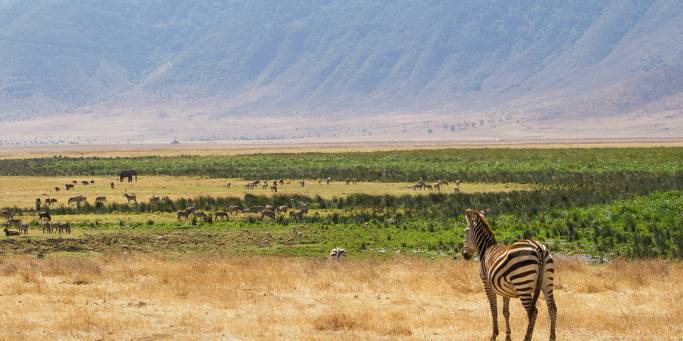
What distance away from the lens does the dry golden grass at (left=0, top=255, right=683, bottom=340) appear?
16.2 m

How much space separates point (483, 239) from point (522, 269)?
4.22 feet

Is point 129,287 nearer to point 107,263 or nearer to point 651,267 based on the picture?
point 107,263

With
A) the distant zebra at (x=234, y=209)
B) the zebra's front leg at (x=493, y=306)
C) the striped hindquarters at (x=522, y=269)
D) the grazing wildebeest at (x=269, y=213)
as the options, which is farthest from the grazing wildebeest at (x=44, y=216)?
the striped hindquarters at (x=522, y=269)

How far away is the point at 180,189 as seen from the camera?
57344 millimetres

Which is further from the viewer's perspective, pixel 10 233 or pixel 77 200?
pixel 77 200

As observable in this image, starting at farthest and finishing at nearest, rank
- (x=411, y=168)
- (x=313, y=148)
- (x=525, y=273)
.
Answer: (x=313, y=148), (x=411, y=168), (x=525, y=273)

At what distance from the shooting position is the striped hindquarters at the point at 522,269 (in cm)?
1391

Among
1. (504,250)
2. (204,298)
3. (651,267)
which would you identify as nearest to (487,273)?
(504,250)

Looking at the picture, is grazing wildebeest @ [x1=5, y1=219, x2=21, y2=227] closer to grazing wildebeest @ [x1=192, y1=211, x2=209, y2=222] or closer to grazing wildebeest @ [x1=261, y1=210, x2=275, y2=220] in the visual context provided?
grazing wildebeest @ [x1=192, y1=211, x2=209, y2=222]

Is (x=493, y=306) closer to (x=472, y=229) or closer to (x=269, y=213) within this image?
(x=472, y=229)

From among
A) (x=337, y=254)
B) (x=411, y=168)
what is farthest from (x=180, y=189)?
(x=337, y=254)

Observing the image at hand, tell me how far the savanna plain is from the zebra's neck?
153cm

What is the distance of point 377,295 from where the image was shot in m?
19.6

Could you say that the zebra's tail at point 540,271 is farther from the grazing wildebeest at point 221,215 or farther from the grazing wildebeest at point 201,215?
the grazing wildebeest at point 201,215
